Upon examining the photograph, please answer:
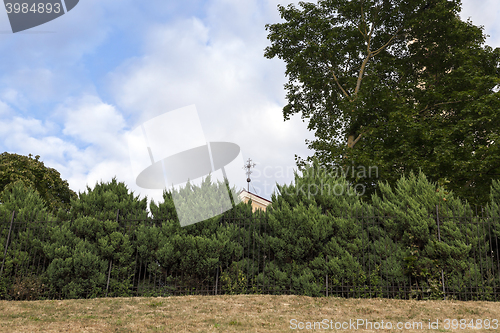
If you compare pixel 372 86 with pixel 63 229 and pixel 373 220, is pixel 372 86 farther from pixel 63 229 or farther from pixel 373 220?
pixel 63 229

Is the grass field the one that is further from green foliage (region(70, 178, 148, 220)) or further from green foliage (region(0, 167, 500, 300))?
green foliage (region(70, 178, 148, 220))

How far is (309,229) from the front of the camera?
8.80 metres

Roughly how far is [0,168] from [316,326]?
28880 mm

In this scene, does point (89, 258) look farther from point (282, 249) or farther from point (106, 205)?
point (282, 249)

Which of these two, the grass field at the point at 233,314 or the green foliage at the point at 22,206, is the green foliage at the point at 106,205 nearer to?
the green foliage at the point at 22,206

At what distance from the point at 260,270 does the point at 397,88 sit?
13271 millimetres

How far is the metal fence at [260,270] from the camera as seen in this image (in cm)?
812

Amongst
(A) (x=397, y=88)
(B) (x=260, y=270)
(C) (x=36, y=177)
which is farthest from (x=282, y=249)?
(C) (x=36, y=177)

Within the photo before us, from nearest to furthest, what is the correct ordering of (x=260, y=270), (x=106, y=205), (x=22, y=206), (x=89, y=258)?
(x=89, y=258) → (x=260, y=270) → (x=106, y=205) → (x=22, y=206)

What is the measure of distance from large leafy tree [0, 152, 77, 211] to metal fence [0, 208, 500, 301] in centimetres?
1749

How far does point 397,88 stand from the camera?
18156 millimetres

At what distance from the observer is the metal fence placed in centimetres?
812

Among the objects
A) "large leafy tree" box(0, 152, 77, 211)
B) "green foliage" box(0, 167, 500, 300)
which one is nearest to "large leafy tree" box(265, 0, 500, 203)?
"green foliage" box(0, 167, 500, 300)

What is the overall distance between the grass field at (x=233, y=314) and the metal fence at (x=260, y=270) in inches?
17.0
